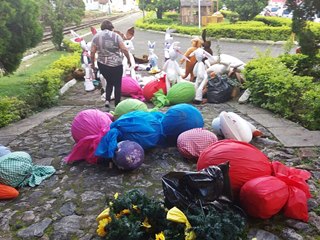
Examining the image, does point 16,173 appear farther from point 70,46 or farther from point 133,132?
point 70,46

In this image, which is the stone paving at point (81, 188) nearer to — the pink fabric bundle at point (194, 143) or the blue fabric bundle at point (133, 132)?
the pink fabric bundle at point (194, 143)

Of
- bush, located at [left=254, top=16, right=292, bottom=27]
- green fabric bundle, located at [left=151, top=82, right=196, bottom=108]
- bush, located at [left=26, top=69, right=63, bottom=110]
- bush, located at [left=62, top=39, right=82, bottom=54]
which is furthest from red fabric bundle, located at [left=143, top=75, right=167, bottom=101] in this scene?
bush, located at [left=254, top=16, right=292, bottom=27]

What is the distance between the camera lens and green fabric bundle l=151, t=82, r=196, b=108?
7.71m

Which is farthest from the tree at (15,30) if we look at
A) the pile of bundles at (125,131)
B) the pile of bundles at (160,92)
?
the pile of bundles at (125,131)

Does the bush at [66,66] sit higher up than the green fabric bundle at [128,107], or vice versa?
the green fabric bundle at [128,107]

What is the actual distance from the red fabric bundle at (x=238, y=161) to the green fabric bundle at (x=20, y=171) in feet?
6.96

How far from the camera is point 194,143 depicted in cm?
468

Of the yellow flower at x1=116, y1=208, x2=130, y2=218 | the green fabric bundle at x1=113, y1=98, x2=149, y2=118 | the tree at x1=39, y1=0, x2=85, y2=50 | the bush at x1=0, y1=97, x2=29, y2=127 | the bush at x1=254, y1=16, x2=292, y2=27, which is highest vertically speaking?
the tree at x1=39, y1=0, x2=85, y2=50

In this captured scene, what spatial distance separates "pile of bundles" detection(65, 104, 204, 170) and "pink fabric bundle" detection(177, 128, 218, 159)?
13.7 inches

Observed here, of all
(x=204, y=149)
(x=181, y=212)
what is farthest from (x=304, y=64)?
(x=181, y=212)

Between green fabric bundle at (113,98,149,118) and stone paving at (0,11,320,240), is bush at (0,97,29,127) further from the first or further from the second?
green fabric bundle at (113,98,149,118)

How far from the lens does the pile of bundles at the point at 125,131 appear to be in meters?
4.54

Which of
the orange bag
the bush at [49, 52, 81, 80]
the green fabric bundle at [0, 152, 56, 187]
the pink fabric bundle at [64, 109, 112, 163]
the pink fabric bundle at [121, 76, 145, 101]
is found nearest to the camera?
the orange bag

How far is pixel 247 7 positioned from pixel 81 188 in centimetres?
2537
